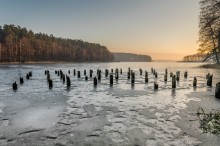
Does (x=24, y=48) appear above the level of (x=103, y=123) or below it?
above

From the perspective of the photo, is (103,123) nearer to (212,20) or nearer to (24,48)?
(212,20)

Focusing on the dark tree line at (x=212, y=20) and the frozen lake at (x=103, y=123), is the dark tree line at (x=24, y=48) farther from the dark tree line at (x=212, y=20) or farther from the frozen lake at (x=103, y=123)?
the frozen lake at (x=103, y=123)

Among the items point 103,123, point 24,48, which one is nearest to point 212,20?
point 103,123

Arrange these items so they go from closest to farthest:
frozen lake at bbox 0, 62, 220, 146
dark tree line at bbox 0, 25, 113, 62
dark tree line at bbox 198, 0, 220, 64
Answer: frozen lake at bbox 0, 62, 220, 146 → dark tree line at bbox 198, 0, 220, 64 → dark tree line at bbox 0, 25, 113, 62

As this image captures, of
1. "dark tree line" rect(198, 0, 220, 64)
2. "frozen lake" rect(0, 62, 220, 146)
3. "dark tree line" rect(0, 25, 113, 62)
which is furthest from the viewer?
"dark tree line" rect(0, 25, 113, 62)

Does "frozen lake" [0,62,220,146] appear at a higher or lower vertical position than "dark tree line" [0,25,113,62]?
lower

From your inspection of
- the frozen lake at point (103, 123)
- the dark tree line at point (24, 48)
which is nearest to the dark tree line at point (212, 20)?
the frozen lake at point (103, 123)

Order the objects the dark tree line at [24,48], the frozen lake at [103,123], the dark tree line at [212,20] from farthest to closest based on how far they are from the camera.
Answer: the dark tree line at [24,48] → the dark tree line at [212,20] → the frozen lake at [103,123]

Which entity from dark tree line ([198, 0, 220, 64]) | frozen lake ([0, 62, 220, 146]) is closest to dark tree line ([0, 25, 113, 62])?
dark tree line ([198, 0, 220, 64])

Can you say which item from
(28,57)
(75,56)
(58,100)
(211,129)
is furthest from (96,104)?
(75,56)

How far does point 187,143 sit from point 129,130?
272 centimetres

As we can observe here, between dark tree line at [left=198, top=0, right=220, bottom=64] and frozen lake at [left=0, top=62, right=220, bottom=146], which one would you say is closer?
frozen lake at [left=0, top=62, right=220, bottom=146]

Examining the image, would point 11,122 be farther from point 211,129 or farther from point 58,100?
point 211,129

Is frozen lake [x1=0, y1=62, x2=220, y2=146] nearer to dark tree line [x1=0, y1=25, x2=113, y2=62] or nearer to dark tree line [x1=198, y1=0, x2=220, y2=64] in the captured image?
dark tree line [x1=198, y1=0, x2=220, y2=64]
